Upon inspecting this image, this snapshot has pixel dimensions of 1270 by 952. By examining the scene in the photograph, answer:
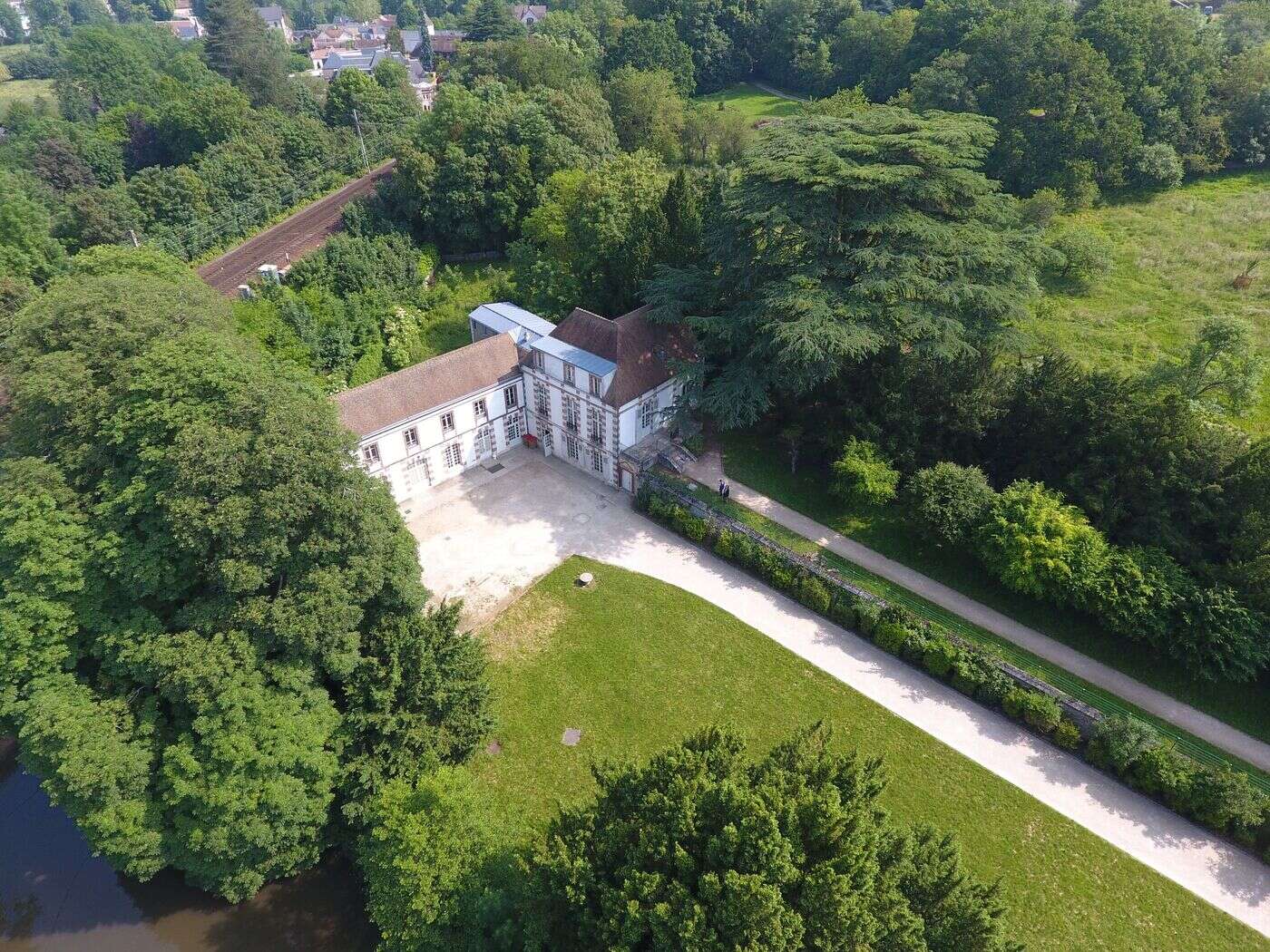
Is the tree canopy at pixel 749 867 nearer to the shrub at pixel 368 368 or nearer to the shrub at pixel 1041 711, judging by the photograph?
the shrub at pixel 1041 711

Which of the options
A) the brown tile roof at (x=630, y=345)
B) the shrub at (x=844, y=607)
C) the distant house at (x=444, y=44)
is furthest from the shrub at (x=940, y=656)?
the distant house at (x=444, y=44)

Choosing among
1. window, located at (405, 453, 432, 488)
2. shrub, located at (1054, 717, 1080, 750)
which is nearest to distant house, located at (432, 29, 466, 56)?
window, located at (405, 453, 432, 488)

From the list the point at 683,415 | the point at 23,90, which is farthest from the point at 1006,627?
the point at 23,90

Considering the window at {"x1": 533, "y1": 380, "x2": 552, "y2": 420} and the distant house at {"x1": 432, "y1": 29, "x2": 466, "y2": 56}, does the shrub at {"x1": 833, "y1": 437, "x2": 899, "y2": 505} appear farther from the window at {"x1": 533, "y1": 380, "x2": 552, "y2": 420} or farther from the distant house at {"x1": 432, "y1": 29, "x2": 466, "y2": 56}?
the distant house at {"x1": 432, "y1": 29, "x2": 466, "y2": 56}

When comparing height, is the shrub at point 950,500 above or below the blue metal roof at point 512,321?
below

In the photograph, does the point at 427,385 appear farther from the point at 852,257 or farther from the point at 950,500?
the point at 950,500

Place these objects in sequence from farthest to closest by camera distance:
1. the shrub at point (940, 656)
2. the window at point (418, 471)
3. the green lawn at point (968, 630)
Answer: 1. the window at point (418, 471)
2. the shrub at point (940, 656)
3. the green lawn at point (968, 630)

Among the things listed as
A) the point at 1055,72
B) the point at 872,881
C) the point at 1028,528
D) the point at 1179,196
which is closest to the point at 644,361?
the point at 1028,528
